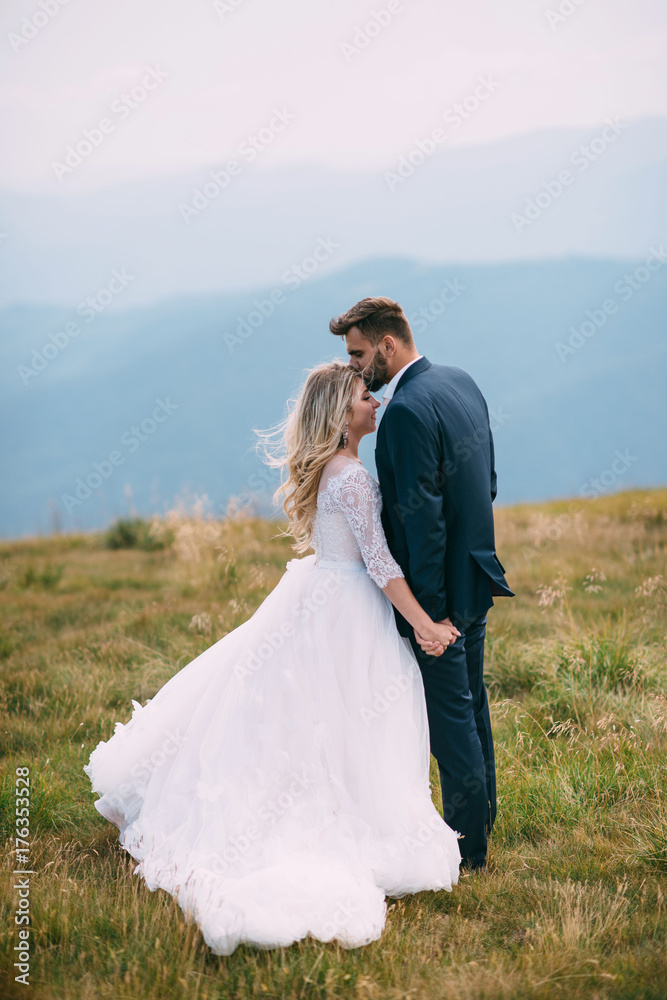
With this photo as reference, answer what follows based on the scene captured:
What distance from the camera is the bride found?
2.90 meters

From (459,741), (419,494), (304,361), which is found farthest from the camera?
(304,361)

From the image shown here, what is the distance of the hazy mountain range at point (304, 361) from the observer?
94375 mm

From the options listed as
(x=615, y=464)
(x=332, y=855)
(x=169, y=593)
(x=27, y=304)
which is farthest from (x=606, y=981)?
(x=27, y=304)

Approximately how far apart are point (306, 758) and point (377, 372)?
1700 millimetres

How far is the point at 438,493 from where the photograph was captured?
10.1 feet

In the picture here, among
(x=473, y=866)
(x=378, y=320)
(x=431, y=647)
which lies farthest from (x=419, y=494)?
(x=473, y=866)

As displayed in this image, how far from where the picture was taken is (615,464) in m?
8.73

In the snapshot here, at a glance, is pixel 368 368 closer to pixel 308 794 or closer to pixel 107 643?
pixel 308 794

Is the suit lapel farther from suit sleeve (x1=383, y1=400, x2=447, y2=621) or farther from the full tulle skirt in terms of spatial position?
the full tulle skirt

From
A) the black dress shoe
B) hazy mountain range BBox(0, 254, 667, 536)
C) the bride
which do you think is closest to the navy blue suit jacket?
the bride

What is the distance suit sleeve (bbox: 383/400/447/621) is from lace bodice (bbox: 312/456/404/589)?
11 cm

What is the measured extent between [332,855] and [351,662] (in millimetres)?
752

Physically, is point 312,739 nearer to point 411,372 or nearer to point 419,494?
point 419,494

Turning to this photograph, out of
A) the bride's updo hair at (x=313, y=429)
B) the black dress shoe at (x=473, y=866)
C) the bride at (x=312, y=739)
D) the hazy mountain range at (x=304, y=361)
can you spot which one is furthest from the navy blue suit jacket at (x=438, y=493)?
the hazy mountain range at (x=304, y=361)
